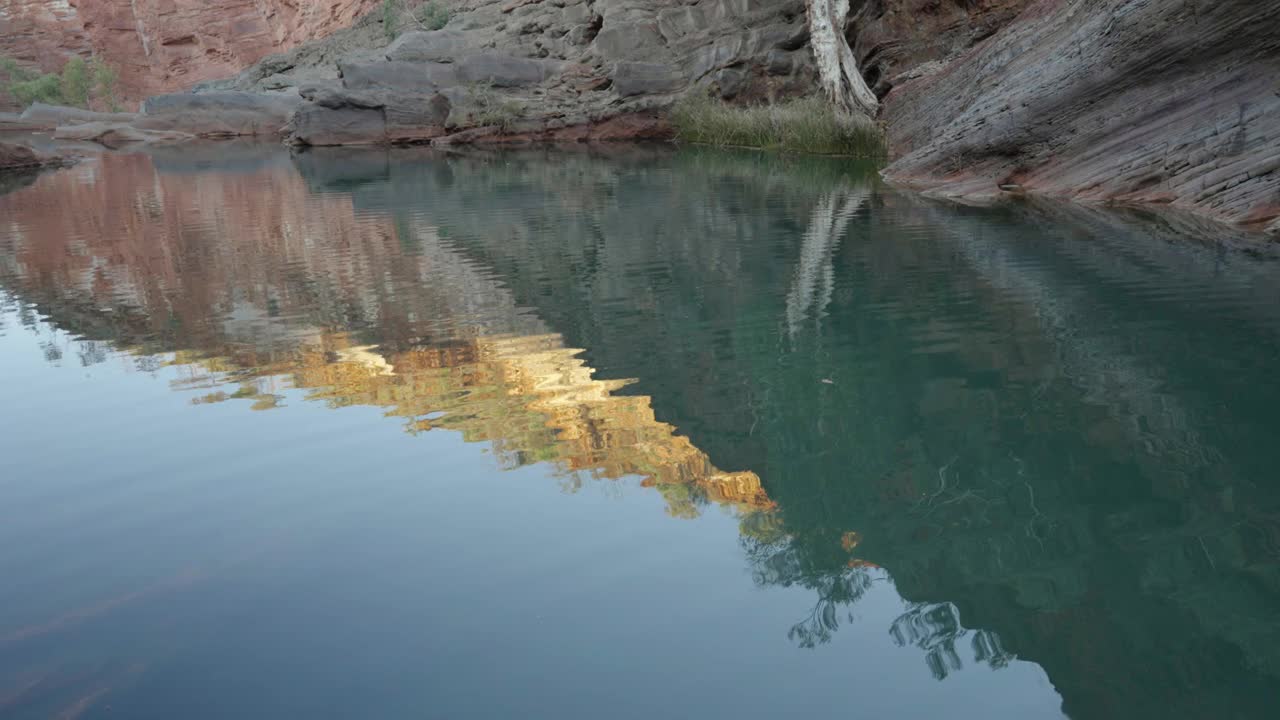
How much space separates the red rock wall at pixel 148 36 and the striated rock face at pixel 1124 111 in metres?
Result: 47.6

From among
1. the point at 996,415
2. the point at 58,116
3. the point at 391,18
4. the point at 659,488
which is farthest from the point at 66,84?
the point at 996,415

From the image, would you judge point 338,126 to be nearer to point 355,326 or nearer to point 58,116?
point 58,116

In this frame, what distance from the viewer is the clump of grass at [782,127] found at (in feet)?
60.9

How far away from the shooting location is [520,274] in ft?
30.3

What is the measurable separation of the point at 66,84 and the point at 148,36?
674 centimetres

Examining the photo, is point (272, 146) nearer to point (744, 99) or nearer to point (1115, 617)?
point (744, 99)

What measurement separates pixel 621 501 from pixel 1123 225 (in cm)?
712

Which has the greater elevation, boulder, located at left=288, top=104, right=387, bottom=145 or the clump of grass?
boulder, located at left=288, top=104, right=387, bottom=145

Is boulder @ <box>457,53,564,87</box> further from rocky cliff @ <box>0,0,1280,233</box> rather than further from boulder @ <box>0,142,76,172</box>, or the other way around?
boulder @ <box>0,142,76,172</box>

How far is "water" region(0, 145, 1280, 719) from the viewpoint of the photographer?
3.20 metres

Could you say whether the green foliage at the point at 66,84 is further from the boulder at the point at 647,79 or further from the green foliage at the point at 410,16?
the boulder at the point at 647,79

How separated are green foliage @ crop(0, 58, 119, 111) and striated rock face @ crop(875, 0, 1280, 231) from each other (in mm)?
44549

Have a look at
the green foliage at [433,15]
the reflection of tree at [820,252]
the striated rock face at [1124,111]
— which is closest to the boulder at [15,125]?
the green foliage at [433,15]

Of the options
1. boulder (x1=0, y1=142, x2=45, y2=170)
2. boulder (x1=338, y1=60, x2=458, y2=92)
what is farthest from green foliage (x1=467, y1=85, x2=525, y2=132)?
boulder (x1=0, y1=142, x2=45, y2=170)
